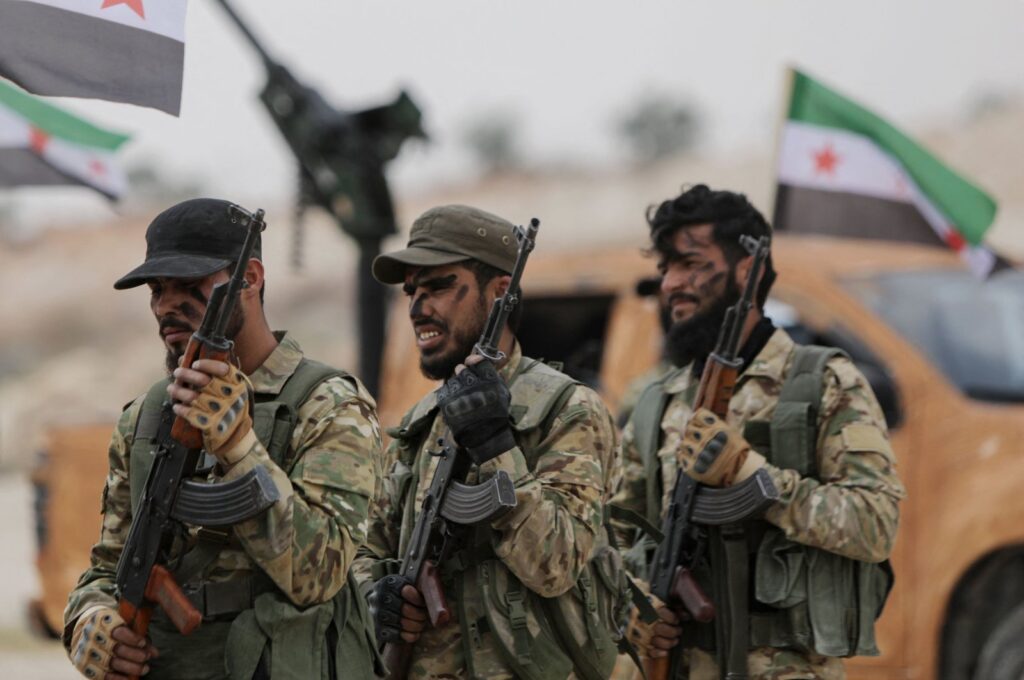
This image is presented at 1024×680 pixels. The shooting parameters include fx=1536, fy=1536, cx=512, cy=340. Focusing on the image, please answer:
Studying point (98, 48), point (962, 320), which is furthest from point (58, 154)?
point (962, 320)

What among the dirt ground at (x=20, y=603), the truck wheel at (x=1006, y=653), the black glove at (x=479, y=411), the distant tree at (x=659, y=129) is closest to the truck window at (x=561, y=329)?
the truck wheel at (x=1006, y=653)

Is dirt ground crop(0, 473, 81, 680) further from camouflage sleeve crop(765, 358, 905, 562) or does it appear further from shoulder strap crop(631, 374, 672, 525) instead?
camouflage sleeve crop(765, 358, 905, 562)

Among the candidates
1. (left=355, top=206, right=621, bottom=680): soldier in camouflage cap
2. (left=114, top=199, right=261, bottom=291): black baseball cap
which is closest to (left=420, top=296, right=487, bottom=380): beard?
(left=355, top=206, right=621, bottom=680): soldier in camouflage cap

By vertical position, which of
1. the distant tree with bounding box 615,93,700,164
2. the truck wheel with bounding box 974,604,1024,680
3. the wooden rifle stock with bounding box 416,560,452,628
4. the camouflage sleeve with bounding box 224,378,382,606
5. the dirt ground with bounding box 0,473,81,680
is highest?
the distant tree with bounding box 615,93,700,164

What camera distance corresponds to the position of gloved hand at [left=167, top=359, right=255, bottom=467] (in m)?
3.11

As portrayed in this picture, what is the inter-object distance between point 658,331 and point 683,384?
2.70m

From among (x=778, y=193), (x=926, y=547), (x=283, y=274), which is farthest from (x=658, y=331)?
(x=283, y=274)

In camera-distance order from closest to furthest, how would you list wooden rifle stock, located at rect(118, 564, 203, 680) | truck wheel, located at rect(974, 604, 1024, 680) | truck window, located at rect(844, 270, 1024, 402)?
wooden rifle stock, located at rect(118, 564, 203, 680)
truck wheel, located at rect(974, 604, 1024, 680)
truck window, located at rect(844, 270, 1024, 402)

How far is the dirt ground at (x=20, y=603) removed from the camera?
380 inches

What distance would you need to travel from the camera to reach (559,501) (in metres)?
3.65

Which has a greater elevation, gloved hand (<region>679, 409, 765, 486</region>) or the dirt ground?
gloved hand (<region>679, 409, 765, 486</region>)

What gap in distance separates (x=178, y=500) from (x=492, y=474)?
0.75 meters

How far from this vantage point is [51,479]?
7.61m

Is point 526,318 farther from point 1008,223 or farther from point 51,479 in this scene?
point 1008,223
